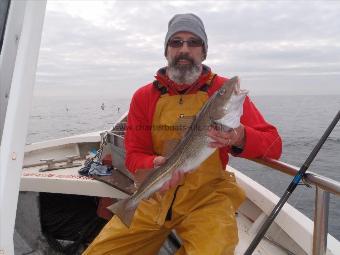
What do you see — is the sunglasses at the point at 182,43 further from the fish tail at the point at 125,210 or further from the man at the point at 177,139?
the fish tail at the point at 125,210

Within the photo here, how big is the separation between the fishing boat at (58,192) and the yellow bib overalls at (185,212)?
51 centimetres

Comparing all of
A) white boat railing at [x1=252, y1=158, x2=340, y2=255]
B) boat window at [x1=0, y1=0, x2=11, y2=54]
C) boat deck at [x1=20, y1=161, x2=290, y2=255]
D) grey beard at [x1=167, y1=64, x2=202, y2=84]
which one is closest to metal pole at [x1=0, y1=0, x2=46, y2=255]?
boat window at [x1=0, y1=0, x2=11, y2=54]

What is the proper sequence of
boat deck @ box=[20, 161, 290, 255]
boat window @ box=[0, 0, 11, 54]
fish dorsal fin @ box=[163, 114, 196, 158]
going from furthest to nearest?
1. boat deck @ box=[20, 161, 290, 255]
2. fish dorsal fin @ box=[163, 114, 196, 158]
3. boat window @ box=[0, 0, 11, 54]

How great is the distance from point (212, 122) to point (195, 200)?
0.84m

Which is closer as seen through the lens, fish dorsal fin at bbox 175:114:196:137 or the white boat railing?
the white boat railing

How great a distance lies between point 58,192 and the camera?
15.7ft

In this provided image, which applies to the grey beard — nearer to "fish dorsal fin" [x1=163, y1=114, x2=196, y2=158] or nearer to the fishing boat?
"fish dorsal fin" [x1=163, y1=114, x2=196, y2=158]

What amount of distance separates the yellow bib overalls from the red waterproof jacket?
0.76ft

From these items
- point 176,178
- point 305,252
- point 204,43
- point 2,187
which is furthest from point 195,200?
point 2,187

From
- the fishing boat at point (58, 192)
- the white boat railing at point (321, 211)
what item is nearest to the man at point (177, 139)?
the fishing boat at point (58, 192)

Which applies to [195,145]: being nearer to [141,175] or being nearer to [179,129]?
[179,129]

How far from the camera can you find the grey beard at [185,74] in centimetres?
378

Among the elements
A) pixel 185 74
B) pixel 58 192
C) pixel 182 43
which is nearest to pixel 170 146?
pixel 185 74

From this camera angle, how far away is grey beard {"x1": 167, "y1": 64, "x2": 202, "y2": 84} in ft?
12.4
